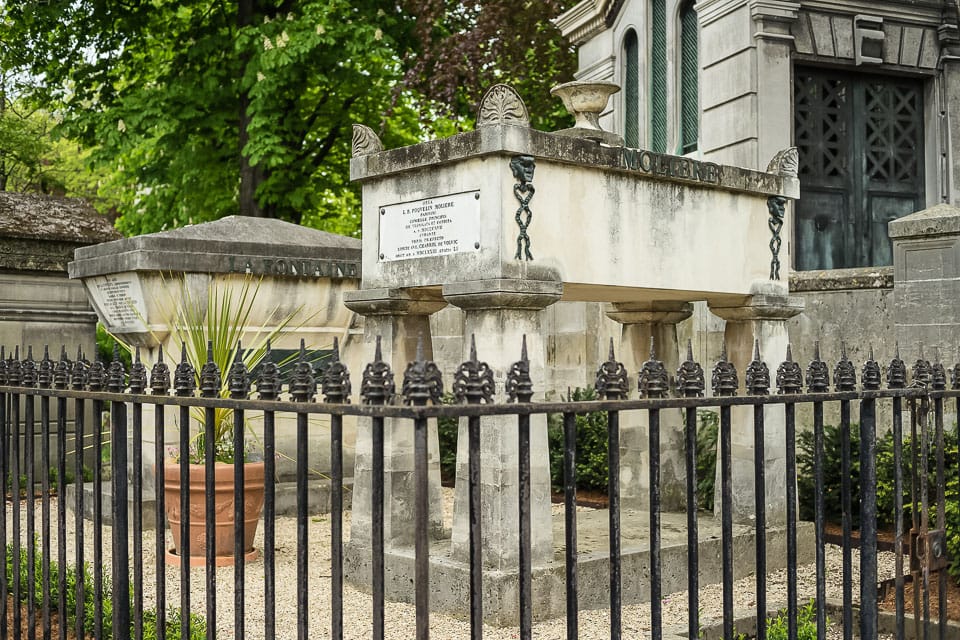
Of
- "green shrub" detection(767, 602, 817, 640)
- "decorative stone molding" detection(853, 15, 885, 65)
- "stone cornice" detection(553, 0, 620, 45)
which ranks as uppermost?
"stone cornice" detection(553, 0, 620, 45)

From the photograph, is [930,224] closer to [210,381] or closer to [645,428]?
[645,428]

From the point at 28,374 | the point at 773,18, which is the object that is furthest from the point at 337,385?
the point at 773,18

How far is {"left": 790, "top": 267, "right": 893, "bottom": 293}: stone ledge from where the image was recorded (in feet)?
29.2

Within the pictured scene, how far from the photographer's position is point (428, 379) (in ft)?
10.6

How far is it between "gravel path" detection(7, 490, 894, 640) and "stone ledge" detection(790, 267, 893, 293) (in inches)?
92.1

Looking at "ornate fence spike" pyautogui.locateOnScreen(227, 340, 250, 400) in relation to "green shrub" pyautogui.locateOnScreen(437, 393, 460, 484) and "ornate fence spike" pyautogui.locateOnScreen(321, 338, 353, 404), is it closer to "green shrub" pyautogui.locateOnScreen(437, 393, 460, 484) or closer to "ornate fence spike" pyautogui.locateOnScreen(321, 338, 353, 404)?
"ornate fence spike" pyautogui.locateOnScreen(321, 338, 353, 404)

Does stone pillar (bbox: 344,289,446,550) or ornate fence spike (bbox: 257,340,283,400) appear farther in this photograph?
stone pillar (bbox: 344,289,446,550)

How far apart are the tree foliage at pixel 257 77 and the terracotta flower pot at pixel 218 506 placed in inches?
378

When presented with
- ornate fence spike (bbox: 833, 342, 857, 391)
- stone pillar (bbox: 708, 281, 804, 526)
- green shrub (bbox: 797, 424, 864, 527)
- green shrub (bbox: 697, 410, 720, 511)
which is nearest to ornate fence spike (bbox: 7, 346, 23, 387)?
ornate fence spike (bbox: 833, 342, 857, 391)

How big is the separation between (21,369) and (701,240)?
417cm

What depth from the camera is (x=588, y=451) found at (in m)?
10.6

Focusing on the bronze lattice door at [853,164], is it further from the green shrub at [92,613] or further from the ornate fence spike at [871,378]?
the green shrub at [92,613]

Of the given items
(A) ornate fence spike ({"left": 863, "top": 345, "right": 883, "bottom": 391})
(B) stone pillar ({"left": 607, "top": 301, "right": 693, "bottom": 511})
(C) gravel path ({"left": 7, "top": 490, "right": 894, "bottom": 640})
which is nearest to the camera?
(A) ornate fence spike ({"left": 863, "top": 345, "right": 883, "bottom": 391})

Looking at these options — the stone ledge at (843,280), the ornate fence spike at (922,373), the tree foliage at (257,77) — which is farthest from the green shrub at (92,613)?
the tree foliage at (257,77)
